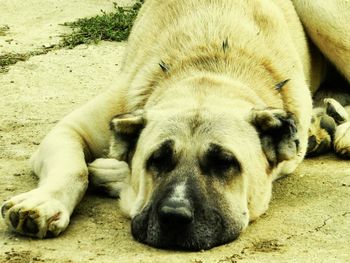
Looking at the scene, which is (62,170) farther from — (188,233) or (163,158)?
(188,233)

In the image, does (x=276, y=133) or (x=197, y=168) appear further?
(x=276, y=133)

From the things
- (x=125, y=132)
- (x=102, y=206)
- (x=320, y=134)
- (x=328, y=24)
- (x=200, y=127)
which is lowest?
(x=320, y=134)

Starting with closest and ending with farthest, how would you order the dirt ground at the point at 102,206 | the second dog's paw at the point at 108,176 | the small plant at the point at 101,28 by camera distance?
the dirt ground at the point at 102,206
the second dog's paw at the point at 108,176
the small plant at the point at 101,28

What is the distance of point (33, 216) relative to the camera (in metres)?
4.25

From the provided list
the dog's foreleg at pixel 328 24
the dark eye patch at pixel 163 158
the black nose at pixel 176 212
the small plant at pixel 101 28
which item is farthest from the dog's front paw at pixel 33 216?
the small plant at pixel 101 28

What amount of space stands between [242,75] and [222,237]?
111 centimetres

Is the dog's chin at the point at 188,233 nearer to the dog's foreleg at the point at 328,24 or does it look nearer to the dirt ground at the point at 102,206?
the dirt ground at the point at 102,206

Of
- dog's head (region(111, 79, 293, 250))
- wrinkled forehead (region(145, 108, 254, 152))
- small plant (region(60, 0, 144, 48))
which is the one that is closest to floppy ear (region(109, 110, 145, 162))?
dog's head (region(111, 79, 293, 250))

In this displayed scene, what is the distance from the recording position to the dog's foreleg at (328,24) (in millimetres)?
6277

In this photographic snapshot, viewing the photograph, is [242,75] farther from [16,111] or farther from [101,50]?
[101,50]

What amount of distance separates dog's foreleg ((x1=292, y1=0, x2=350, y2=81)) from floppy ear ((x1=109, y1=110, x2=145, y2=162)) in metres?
2.14

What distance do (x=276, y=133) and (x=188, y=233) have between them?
0.81 meters

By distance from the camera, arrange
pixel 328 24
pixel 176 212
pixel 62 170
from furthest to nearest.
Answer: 1. pixel 328 24
2. pixel 62 170
3. pixel 176 212

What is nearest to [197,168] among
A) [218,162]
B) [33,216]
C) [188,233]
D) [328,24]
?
[218,162]
